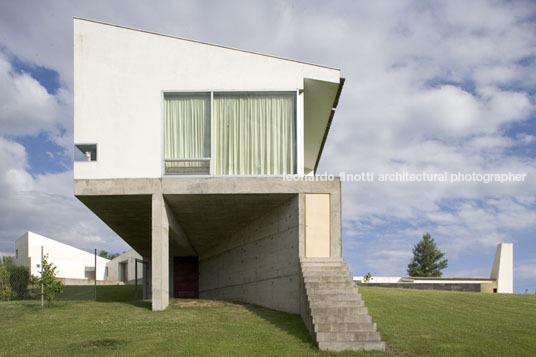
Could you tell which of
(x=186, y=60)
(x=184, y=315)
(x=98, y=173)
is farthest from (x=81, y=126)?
(x=184, y=315)

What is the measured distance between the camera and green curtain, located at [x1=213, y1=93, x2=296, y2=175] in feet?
50.0

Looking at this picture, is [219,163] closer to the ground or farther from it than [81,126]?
closer to the ground

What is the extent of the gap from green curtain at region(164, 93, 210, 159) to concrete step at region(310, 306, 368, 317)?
646 centimetres

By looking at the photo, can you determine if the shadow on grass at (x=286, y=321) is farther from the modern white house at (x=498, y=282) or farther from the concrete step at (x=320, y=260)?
the modern white house at (x=498, y=282)

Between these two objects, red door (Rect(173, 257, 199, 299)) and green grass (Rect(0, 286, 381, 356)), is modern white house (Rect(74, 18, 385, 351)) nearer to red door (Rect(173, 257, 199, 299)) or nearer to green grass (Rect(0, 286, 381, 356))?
green grass (Rect(0, 286, 381, 356))

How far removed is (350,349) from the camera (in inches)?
400

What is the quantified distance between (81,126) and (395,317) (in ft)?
37.3

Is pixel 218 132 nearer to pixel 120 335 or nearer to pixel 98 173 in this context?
pixel 98 173

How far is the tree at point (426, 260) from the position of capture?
182ft

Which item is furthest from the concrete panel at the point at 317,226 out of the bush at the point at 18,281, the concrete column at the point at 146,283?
the concrete column at the point at 146,283

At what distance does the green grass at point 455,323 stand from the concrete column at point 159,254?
6.31 metres

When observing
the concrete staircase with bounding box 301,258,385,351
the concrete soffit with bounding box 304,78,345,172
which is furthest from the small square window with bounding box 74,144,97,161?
the concrete staircase with bounding box 301,258,385,351

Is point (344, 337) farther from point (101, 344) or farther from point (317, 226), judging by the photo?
point (101, 344)

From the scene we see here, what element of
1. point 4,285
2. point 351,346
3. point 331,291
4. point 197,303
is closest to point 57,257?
point 4,285
